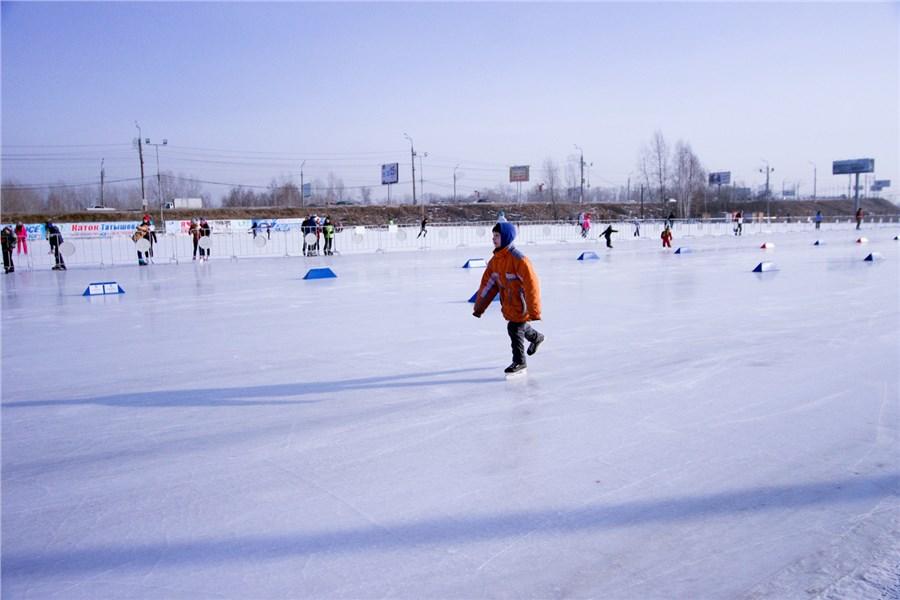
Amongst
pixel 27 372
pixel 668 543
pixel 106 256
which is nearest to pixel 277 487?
pixel 668 543

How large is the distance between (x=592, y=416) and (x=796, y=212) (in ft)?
349

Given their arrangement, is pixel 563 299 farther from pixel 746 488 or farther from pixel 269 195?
pixel 269 195

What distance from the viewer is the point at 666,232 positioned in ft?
94.9

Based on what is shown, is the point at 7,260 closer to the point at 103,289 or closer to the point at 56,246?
the point at 56,246

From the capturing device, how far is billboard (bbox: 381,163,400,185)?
7825 cm

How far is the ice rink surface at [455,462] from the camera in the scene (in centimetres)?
278

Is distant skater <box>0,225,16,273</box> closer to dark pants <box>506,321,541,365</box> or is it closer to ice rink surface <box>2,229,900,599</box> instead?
ice rink surface <box>2,229,900,599</box>

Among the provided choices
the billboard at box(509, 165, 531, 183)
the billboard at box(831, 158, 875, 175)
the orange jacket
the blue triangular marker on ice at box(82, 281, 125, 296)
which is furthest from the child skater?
the billboard at box(831, 158, 875, 175)

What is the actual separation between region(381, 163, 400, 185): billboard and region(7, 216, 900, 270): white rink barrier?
39.9m

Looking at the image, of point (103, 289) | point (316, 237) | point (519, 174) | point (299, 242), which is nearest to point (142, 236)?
point (316, 237)

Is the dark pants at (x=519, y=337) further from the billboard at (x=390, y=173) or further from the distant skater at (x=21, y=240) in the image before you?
the billboard at (x=390, y=173)

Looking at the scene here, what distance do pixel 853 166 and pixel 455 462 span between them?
343 ft

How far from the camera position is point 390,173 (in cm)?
7912

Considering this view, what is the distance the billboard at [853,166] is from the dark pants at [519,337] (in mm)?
100096
